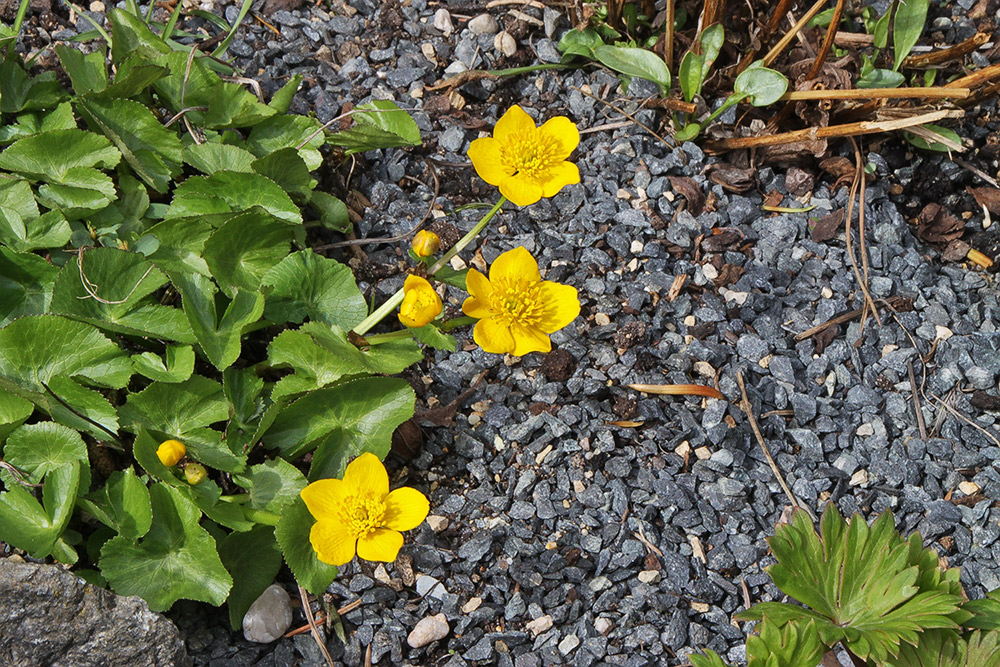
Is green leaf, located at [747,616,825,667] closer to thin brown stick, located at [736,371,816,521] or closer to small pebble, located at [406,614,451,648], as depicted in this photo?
thin brown stick, located at [736,371,816,521]

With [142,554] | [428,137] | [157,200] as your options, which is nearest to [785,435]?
[428,137]

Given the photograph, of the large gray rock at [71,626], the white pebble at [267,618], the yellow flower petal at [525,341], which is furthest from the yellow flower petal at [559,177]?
the large gray rock at [71,626]

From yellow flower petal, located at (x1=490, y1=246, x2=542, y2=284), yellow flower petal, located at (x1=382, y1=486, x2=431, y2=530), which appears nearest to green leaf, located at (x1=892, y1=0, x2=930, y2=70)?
yellow flower petal, located at (x1=490, y1=246, x2=542, y2=284)

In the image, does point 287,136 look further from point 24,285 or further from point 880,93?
point 880,93

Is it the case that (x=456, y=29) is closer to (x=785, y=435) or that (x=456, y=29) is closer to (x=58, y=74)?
(x=58, y=74)

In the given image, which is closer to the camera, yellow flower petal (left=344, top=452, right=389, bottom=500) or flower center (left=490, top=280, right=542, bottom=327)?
yellow flower petal (left=344, top=452, right=389, bottom=500)

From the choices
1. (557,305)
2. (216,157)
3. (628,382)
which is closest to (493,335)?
(557,305)
